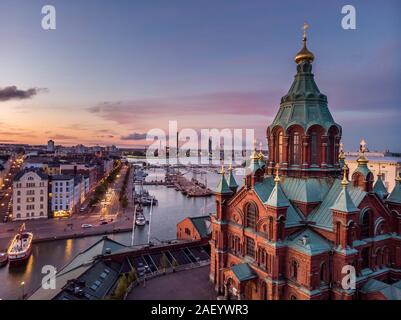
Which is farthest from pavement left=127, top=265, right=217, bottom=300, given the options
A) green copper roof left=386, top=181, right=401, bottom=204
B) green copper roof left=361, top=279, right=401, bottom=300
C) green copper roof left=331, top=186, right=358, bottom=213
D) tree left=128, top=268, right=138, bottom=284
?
green copper roof left=386, top=181, right=401, bottom=204

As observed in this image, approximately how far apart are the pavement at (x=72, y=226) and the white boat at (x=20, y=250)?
2.48 metres

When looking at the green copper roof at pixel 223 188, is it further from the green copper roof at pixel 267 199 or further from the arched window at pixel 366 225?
the arched window at pixel 366 225

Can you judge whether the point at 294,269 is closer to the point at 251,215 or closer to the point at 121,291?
the point at 251,215

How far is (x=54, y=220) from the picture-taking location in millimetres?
48438

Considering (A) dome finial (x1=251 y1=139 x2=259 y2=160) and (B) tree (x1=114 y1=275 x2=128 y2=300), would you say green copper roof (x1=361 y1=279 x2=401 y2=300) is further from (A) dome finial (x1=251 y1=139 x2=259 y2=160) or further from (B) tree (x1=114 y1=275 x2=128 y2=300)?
(B) tree (x1=114 y1=275 x2=128 y2=300)

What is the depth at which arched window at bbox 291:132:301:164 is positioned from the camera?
1945cm

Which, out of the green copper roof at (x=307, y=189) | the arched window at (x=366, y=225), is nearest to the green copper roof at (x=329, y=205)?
the green copper roof at (x=307, y=189)

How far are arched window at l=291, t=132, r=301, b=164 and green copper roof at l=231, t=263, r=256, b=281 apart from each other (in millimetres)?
8214

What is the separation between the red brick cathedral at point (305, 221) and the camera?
51.1ft

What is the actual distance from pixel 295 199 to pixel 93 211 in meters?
47.5

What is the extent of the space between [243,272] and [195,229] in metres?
14.1

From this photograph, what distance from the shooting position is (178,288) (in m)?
20.5

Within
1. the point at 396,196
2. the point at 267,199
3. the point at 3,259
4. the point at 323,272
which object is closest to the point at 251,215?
the point at 267,199
